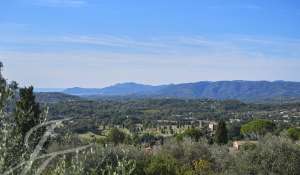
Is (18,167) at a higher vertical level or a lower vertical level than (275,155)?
higher

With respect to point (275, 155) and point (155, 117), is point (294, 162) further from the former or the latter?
point (155, 117)

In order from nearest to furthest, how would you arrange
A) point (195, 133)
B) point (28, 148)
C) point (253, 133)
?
point (28, 148) → point (195, 133) → point (253, 133)

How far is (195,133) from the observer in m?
84.8

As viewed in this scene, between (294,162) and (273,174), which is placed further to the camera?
(294,162)

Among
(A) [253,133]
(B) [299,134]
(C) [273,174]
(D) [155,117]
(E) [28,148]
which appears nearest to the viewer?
(E) [28,148]

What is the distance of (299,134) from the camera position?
252 feet

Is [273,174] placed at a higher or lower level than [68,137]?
lower

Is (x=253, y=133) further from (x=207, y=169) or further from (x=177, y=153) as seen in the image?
(x=207, y=169)

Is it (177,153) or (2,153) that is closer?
(2,153)

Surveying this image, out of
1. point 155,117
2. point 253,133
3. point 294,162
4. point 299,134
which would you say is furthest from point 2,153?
point 155,117

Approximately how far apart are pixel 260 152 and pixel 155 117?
165 metres

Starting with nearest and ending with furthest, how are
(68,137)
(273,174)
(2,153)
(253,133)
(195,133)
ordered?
(2,153)
(68,137)
(273,174)
(195,133)
(253,133)

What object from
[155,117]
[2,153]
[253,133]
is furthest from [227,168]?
[155,117]

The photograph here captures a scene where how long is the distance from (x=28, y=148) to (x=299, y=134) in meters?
73.8
